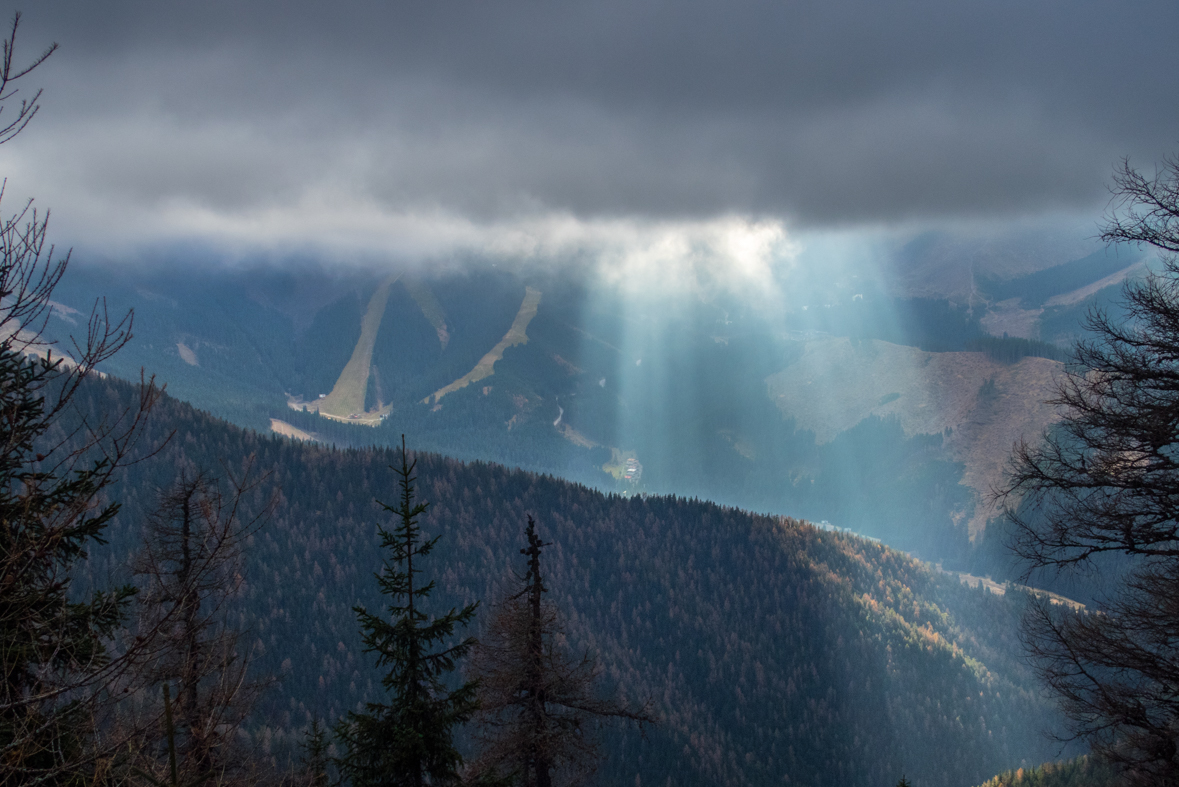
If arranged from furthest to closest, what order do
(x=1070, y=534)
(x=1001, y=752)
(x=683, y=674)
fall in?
(x=683, y=674) → (x=1001, y=752) → (x=1070, y=534)

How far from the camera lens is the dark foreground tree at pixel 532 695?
72.8ft

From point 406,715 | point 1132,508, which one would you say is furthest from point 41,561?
point 1132,508

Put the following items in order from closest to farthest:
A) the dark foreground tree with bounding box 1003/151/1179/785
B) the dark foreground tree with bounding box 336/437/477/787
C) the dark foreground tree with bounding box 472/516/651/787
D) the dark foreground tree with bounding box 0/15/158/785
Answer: the dark foreground tree with bounding box 0/15/158/785
the dark foreground tree with bounding box 1003/151/1179/785
the dark foreground tree with bounding box 336/437/477/787
the dark foreground tree with bounding box 472/516/651/787

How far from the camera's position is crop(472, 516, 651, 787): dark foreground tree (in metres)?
22.2

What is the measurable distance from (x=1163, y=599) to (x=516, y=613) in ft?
52.8

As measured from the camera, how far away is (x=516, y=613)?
74.7 feet

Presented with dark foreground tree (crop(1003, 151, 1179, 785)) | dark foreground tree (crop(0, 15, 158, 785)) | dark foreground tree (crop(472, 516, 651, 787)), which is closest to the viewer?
dark foreground tree (crop(0, 15, 158, 785))

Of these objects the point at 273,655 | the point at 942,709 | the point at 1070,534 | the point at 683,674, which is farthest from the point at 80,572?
the point at 942,709

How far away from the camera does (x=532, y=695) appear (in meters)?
22.8

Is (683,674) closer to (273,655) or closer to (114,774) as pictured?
(273,655)

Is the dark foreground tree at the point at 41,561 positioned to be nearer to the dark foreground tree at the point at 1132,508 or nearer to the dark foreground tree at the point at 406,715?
the dark foreground tree at the point at 406,715

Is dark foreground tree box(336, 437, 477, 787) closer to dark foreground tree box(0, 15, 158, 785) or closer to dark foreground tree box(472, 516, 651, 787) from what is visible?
dark foreground tree box(472, 516, 651, 787)

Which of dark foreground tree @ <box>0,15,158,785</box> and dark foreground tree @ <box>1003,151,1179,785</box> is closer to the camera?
dark foreground tree @ <box>0,15,158,785</box>

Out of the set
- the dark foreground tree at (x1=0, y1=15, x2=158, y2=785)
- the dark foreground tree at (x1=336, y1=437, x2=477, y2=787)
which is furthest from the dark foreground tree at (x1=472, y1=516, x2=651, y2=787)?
the dark foreground tree at (x1=0, y1=15, x2=158, y2=785)
